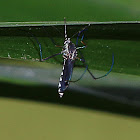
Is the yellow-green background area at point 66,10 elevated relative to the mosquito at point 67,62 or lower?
elevated

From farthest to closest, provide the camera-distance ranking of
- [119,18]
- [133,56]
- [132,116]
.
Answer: [132,116], [133,56], [119,18]

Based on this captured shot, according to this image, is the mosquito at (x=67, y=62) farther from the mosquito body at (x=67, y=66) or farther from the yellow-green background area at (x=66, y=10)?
the yellow-green background area at (x=66, y=10)

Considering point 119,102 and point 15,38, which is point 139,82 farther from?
point 15,38

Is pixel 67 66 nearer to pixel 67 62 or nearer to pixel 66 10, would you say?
pixel 67 62

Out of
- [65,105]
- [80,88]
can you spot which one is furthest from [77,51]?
[65,105]

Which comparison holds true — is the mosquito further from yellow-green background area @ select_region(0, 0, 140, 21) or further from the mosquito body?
yellow-green background area @ select_region(0, 0, 140, 21)

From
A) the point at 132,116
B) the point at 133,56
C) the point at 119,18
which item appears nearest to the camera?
the point at 119,18

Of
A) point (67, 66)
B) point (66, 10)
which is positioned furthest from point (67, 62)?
point (66, 10)

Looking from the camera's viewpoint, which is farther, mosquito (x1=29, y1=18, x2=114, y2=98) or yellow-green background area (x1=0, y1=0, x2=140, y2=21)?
mosquito (x1=29, y1=18, x2=114, y2=98)

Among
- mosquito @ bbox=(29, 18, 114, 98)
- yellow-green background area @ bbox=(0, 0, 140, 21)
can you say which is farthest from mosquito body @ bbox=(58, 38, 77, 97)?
yellow-green background area @ bbox=(0, 0, 140, 21)

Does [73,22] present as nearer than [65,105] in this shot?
Yes

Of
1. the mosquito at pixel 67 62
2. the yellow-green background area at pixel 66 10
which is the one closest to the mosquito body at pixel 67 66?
the mosquito at pixel 67 62
